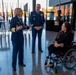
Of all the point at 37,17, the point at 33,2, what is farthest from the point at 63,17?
the point at 37,17

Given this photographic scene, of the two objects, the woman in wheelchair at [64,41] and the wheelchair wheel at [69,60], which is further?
the woman in wheelchair at [64,41]

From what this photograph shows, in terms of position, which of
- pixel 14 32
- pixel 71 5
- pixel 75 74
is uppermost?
pixel 71 5

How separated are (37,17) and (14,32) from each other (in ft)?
6.64

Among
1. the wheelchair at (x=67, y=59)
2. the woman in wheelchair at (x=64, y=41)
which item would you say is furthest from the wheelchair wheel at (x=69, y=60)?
the woman in wheelchair at (x=64, y=41)

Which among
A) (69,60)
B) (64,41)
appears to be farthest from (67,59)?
(64,41)

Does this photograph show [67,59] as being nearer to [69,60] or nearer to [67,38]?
[69,60]

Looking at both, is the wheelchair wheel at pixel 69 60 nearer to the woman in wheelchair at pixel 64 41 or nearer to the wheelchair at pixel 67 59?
the wheelchair at pixel 67 59

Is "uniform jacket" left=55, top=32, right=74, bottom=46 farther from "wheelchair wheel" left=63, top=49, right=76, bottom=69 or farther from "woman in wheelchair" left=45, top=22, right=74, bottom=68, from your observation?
"wheelchair wheel" left=63, top=49, right=76, bottom=69

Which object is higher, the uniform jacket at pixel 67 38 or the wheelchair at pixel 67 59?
the uniform jacket at pixel 67 38

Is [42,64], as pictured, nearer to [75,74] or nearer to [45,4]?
[75,74]

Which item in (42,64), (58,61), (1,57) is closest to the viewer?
(58,61)

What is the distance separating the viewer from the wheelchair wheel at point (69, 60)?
169 inches

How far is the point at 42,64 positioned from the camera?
16.7 feet

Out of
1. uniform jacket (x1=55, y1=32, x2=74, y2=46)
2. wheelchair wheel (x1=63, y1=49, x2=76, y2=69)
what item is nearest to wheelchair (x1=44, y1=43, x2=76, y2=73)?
wheelchair wheel (x1=63, y1=49, x2=76, y2=69)
